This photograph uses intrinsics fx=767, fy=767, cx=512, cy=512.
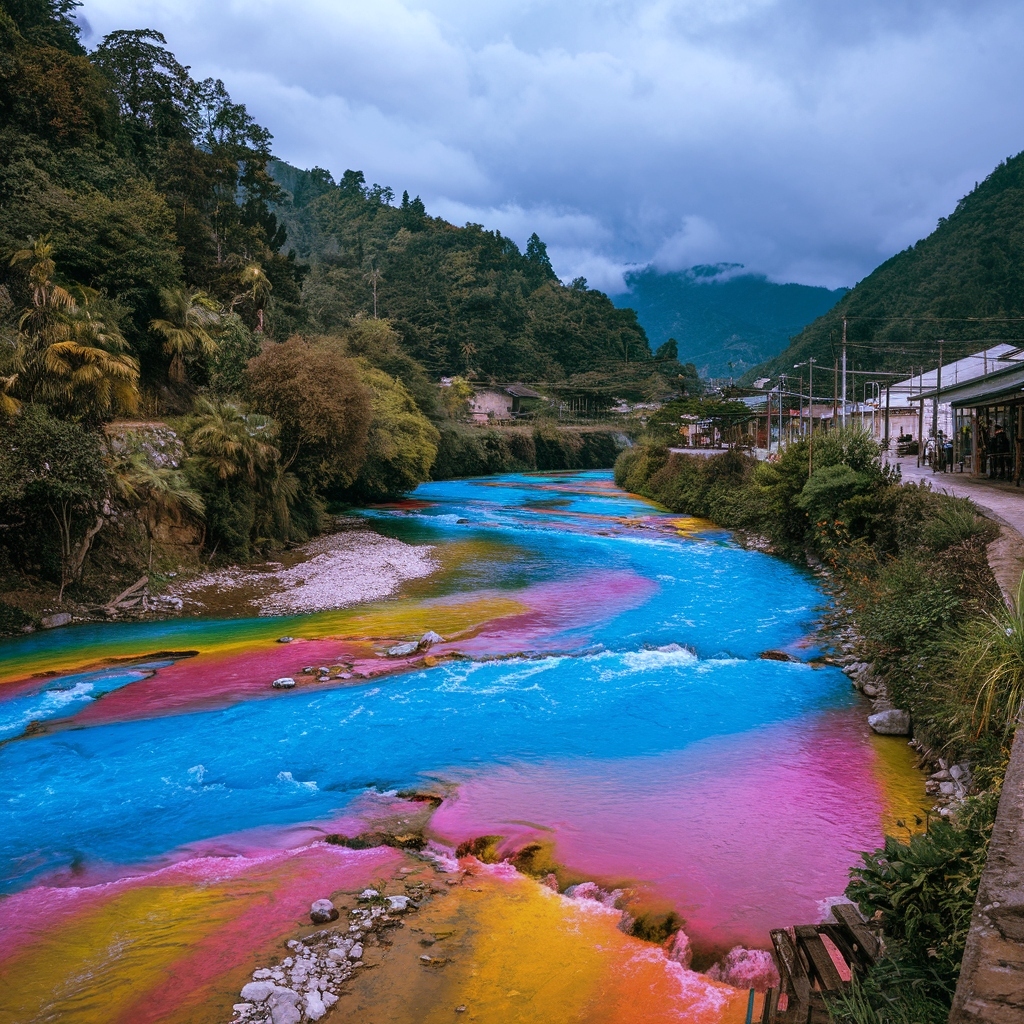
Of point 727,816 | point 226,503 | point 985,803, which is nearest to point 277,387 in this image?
point 226,503

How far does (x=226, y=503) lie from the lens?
71.7 feet

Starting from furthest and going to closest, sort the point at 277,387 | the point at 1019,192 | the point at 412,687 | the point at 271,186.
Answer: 1. the point at 1019,192
2. the point at 271,186
3. the point at 277,387
4. the point at 412,687

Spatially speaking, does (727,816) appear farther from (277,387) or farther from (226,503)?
(277,387)

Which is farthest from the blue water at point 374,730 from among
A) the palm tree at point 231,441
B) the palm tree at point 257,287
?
the palm tree at point 257,287

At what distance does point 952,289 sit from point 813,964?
2910 inches

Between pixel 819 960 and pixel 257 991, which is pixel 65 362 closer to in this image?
pixel 257 991

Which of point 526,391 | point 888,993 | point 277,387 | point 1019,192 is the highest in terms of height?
point 1019,192

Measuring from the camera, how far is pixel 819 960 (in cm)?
521

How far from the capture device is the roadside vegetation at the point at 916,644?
5.00 meters

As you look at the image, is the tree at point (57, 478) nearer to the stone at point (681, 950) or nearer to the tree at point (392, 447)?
the stone at point (681, 950)

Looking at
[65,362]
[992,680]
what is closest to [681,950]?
[992,680]

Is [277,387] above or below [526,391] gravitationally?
below

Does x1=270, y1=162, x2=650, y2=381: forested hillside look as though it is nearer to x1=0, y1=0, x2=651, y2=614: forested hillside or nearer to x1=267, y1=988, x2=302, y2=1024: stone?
x1=0, y1=0, x2=651, y2=614: forested hillside

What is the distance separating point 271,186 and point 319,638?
39.8 m
